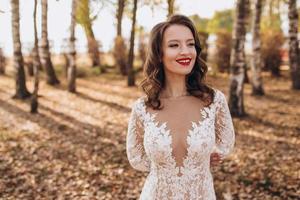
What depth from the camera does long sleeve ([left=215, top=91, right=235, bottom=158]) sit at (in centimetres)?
322

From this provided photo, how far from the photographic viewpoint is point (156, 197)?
3.10m

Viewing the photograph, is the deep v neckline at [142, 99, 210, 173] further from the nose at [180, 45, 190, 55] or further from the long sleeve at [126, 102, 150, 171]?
the nose at [180, 45, 190, 55]

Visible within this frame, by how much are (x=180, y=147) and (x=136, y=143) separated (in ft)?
1.73

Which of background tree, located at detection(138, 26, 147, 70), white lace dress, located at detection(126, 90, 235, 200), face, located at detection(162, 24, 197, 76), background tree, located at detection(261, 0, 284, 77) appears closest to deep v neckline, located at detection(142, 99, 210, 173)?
white lace dress, located at detection(126, 90, 235, 200)

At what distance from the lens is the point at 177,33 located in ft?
9.98

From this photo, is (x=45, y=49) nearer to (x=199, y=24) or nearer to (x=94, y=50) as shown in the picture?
(x=94, y=50)

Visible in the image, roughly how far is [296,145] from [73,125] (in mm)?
5796

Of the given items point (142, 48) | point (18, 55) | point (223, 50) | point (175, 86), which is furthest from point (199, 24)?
point (175, 86)

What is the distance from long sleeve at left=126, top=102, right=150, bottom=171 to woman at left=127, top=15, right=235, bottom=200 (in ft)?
0.11

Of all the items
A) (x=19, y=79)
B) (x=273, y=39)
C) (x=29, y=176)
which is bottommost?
(x=29, y=176)

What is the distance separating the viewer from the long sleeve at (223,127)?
10.6 feet

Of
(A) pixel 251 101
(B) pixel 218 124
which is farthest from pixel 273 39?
(B) pixel 218 124

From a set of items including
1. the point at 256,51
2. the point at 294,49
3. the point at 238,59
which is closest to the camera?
the point at 238,59

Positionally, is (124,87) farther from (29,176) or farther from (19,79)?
(29,176)
